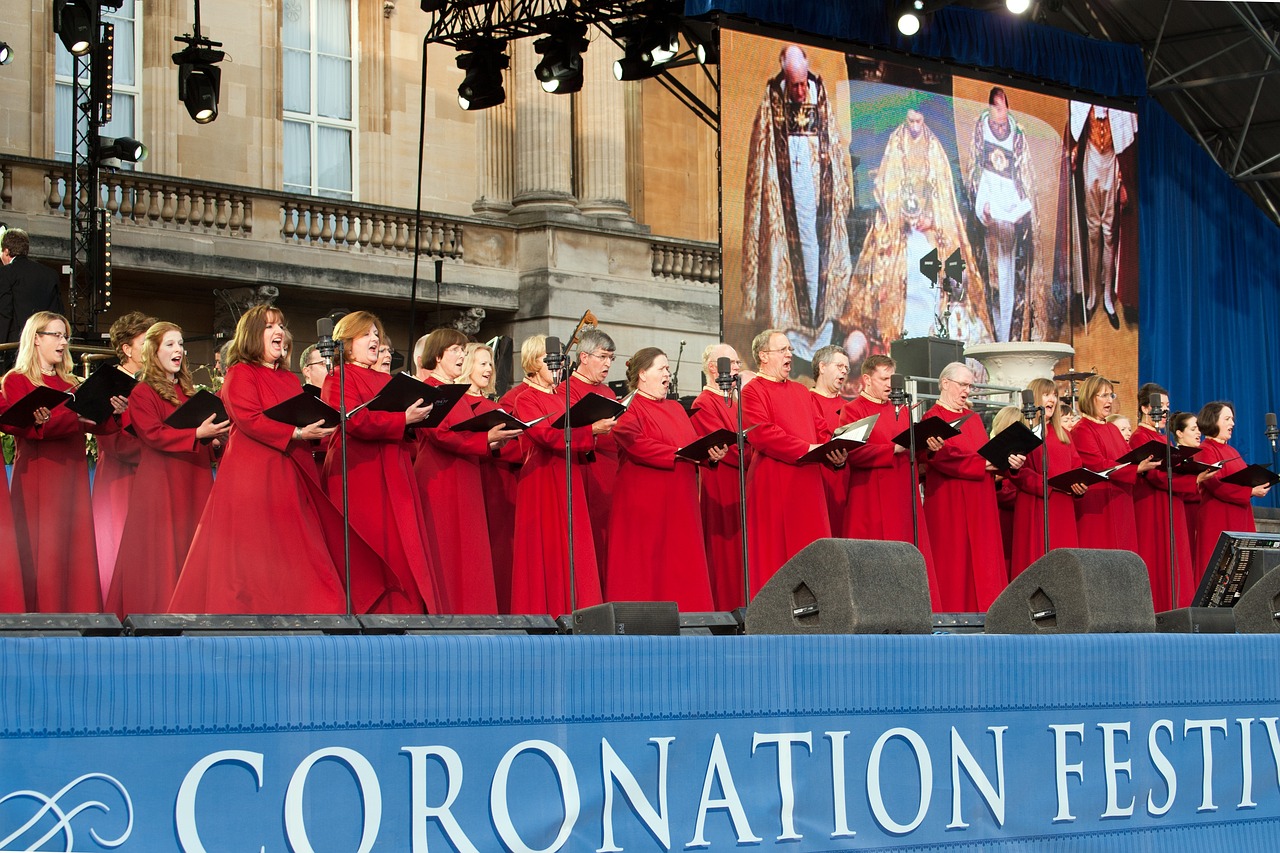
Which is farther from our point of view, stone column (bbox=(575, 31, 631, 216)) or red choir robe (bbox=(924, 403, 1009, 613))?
stone column (bbox=(575, 31, 631, 216))

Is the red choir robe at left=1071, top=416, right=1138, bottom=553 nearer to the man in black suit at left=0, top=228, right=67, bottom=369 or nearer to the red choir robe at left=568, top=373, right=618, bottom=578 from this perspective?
the red choir robe at left=568, top=373, right=618, bottom=578

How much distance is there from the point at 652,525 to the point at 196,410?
8.48 feet

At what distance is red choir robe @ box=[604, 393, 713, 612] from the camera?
8.56m

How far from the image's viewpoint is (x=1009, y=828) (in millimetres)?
4789

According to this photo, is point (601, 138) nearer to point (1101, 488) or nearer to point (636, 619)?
point (1101, 488)

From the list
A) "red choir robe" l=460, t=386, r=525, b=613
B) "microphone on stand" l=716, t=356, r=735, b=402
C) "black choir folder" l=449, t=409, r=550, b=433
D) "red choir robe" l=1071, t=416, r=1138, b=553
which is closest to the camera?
"black choir folder" l=449, t=409, r=550, b=433

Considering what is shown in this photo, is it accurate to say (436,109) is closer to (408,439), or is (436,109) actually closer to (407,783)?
(408,439)

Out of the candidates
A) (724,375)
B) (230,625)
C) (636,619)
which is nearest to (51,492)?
(724,375)

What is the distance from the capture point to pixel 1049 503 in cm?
1037

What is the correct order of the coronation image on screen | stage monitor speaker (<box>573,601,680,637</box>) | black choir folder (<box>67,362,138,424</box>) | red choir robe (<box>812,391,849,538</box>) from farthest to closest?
the coronation image on screen < red choir robe (<box>812,391,849,538</box>) < black choir folder (<box>67,362,138,424</box>) < stage monitor speaker (<box>573,601,680,637</box>)

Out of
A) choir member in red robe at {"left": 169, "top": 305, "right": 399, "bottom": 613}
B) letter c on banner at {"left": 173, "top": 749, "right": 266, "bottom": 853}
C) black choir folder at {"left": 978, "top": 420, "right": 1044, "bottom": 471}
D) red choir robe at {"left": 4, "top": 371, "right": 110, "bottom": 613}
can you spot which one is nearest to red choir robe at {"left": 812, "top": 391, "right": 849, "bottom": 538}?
black choir folder at {"left": 978, "top": 420, "right": 1044, "bottom": 471}

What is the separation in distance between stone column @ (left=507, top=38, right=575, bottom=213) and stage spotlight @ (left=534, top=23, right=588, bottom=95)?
16.7ft

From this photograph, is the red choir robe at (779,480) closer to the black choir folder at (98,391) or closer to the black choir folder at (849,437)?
the black choir folder at (849,437)

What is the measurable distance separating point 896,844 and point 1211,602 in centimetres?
379
